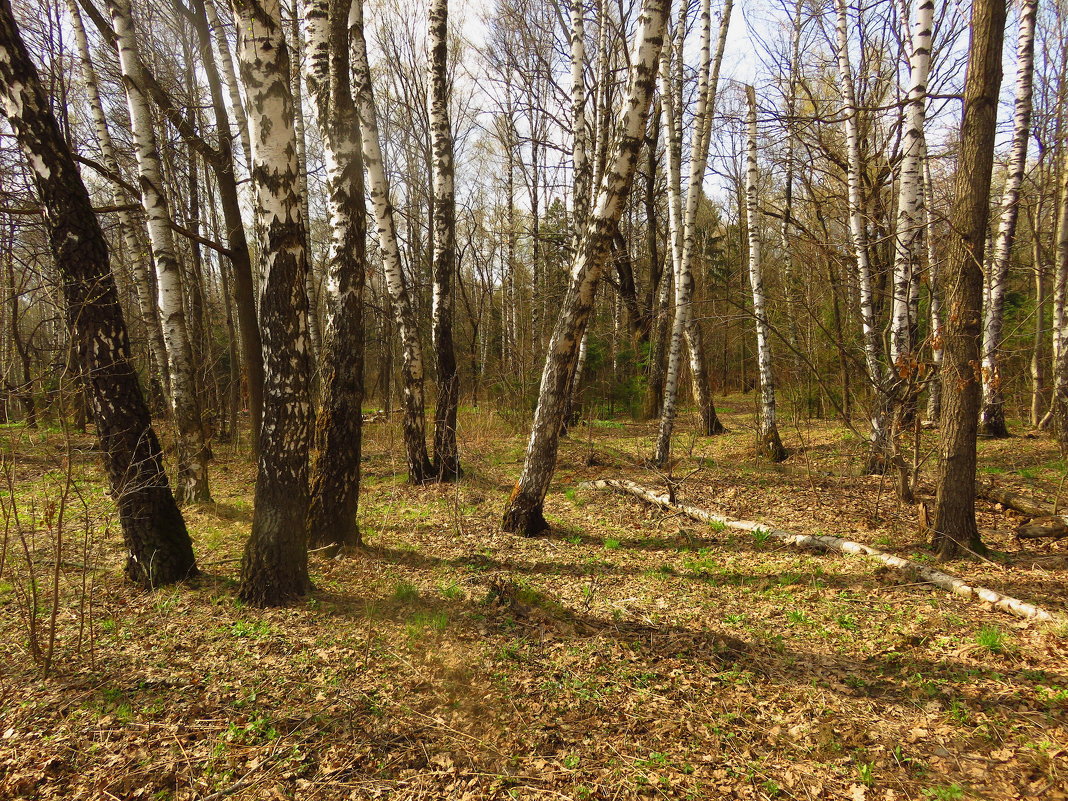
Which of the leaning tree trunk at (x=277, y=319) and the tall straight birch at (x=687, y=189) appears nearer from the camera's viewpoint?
the leaning tree trunk at (x=277, y=319)

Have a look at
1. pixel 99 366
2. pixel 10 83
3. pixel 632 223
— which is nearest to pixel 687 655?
pixel 99 366

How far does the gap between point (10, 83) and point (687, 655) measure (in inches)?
249

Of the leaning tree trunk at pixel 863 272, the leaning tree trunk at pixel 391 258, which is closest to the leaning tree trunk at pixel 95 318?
the leaning tree trunk at pixel 391 258

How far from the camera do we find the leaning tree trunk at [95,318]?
3934 millimetres

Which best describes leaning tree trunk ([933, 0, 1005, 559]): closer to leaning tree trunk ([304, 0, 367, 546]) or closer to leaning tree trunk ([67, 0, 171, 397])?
leaning tree trunk ([304, 0, 367, 546])

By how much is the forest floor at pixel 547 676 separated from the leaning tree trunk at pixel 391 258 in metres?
2.69

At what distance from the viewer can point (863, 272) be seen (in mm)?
7219

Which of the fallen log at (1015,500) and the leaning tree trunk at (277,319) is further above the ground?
the leaning tree trunk at (277,319)

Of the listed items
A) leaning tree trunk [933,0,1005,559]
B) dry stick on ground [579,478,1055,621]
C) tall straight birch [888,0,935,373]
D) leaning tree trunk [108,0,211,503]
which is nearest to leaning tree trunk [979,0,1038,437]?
tall straight birch [888,0,935,373]

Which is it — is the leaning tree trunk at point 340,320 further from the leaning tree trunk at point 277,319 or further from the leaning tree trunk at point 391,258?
the leaning tree trunk at point 391,258

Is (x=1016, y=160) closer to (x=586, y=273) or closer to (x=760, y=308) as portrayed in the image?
(x=760, y=308)

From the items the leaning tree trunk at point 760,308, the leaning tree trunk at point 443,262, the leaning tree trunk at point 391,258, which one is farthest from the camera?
the leaning tree trunk at point 760,308

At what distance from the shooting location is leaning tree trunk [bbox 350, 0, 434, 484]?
691cm

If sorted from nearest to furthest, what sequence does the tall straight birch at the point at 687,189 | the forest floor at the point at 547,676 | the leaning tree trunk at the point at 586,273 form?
the forest floor at the point at 547,676, the leaning tree trunk at the point at 586,273, the tall straight birch at the point at 687,189
